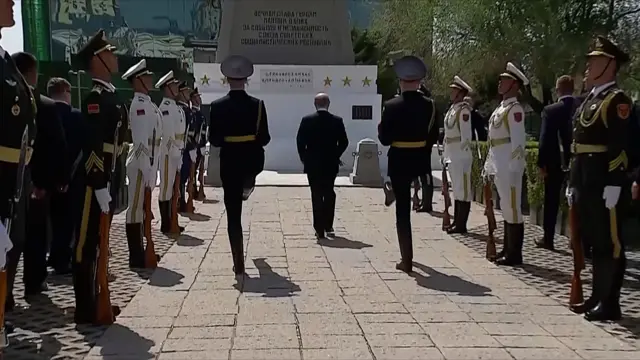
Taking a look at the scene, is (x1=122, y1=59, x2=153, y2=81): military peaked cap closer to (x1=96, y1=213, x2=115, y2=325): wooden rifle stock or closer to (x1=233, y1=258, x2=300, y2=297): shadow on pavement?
(x1=233, y1=258, x2=300, y2=297): shadow on pavement

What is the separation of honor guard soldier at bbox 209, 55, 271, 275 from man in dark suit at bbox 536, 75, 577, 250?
11.1ft

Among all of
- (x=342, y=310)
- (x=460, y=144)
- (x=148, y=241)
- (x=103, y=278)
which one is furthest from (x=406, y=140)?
(x=103, y=278)

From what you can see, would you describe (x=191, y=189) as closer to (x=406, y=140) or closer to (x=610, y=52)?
(x=406, y=140)

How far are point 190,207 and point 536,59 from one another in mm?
7851

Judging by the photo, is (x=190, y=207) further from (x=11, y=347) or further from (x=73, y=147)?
(x=11, y=347)

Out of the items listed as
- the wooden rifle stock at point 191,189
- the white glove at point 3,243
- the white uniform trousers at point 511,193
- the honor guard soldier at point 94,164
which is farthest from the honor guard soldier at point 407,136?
the wooden rifle stock at point 191,189

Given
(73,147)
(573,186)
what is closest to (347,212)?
(73,147)

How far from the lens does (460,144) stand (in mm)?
11258

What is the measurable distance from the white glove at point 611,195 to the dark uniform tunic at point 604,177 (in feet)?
0.14

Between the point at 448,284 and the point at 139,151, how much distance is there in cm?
341

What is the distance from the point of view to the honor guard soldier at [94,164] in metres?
6.39

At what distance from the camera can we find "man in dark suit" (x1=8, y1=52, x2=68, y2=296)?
6379 millimetres

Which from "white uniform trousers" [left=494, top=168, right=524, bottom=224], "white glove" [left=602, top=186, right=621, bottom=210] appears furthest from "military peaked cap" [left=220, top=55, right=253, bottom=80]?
"white glove" [left=602, top=186, right=621, bottom=210]

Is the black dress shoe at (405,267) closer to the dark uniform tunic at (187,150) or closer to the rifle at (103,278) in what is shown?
the rifle at (103,278)
